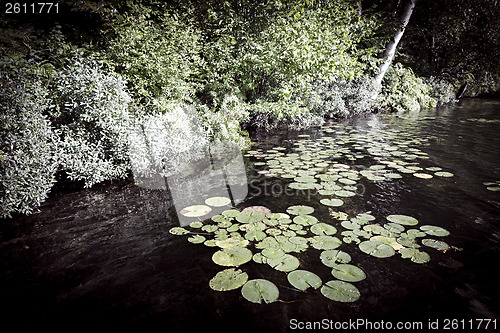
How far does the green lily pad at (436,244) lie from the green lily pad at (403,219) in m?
0.30

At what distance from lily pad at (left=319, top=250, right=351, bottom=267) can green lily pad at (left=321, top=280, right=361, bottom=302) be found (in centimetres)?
19

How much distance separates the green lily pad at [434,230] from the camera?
7.60 feet

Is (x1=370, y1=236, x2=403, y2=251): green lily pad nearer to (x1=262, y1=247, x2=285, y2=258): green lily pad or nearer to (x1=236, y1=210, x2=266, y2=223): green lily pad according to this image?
(x1=262, y1=247, x2=285, y2=258): green lily pad

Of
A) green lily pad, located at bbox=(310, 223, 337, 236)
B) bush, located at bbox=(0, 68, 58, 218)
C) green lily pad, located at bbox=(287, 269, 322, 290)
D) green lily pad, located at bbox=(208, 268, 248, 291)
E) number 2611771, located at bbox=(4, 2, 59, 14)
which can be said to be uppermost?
number 2611771, located at bbox=(4, 2, 59, 14)

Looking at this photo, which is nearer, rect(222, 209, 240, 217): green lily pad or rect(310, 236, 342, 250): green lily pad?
rect(310, 236, 342, 250): green lily pad

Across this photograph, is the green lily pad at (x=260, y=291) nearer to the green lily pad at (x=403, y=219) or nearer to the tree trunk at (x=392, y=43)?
the green lily pad at (x=403, y=219)

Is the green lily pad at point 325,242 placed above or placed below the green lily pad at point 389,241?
above

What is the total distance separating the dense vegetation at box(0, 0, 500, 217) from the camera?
3010 millimetres

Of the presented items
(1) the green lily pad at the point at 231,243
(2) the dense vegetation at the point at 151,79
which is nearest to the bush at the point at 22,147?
(2) the dense vegetation at the point at 151,79

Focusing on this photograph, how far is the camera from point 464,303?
1.63 meters

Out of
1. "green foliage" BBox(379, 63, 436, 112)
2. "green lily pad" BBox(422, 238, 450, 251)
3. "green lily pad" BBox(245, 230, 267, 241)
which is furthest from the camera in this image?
"green foliage" BBox(379, 63, 436, 112)

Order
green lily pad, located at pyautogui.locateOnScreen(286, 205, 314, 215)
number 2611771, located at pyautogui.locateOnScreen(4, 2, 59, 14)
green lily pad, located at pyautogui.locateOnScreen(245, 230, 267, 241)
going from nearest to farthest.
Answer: green lily pad, located at pyautogui.locateOnScreen(245, 230, 267, 241) < green lily pad, located at pyautogui.locateOnScreen(286, 205, 314, 215) < number 2611771, located at pyautogui.locateOnScreen(4, 2, 59, 14)

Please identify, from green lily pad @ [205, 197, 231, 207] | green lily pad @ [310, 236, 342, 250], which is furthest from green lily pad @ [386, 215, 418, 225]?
green lily pad @ [205, 197, 231, 207]

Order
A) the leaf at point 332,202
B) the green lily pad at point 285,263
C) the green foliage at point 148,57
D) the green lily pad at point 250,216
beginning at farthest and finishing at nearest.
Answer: the green foliage at point 148,57
the leaf at point 332,202
the green lily pad at point 250,216
the green lily pad at point 285,263
